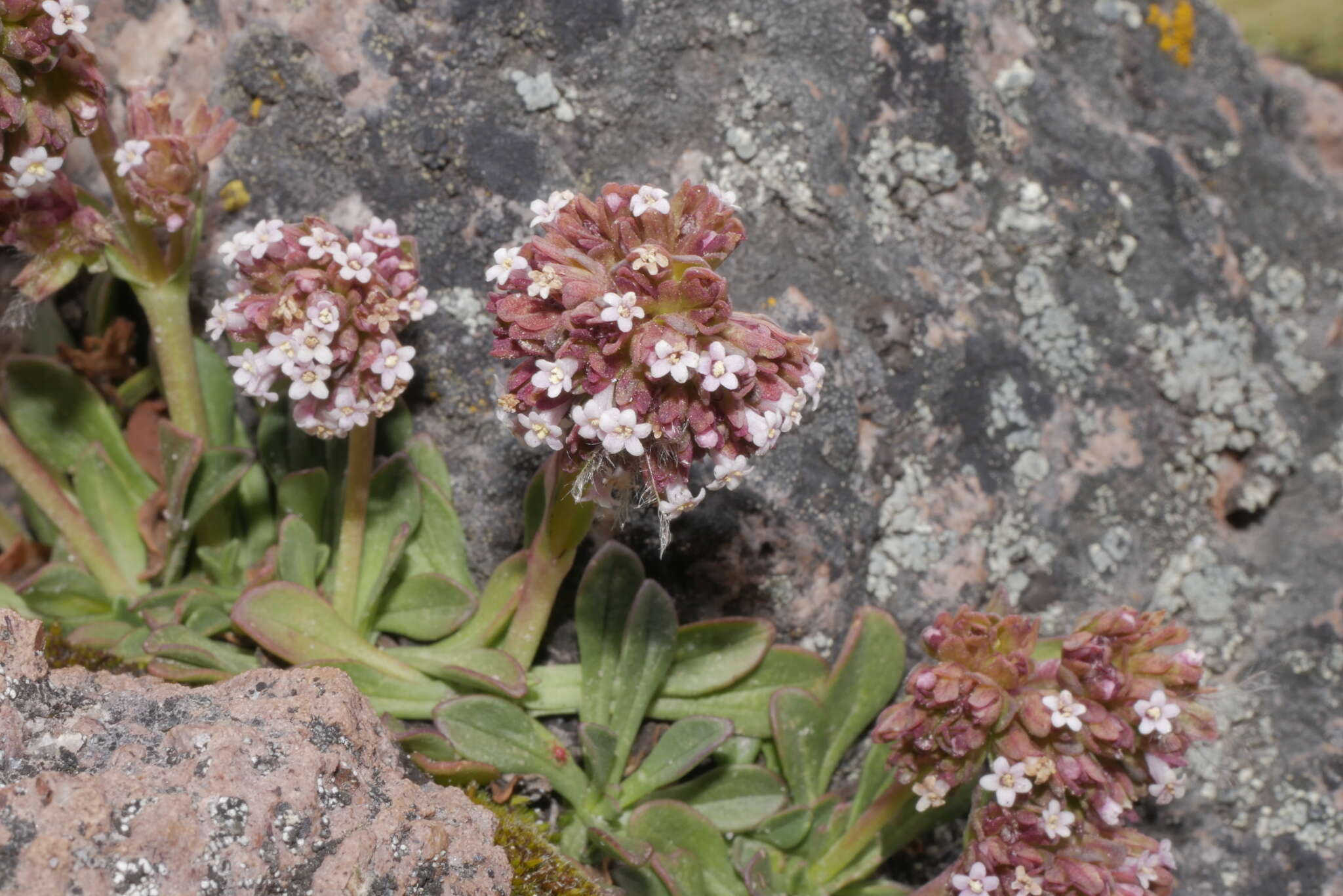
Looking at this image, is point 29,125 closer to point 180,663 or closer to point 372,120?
point 372,120

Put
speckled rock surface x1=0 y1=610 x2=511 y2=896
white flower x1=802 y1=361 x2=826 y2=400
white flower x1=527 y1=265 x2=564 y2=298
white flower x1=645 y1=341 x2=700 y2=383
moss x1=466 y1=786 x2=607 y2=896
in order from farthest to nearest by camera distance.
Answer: moss x1=466 y1=786 x2=607 y2=896
white flower x1=802 y1=361 x2=826 y2=400
white flower x1=527 y1=265 x2=564 y2=298
white flower x1=645 y1=341 x2=700 y2=383
speckled rock surface x1=0 y1=610 x2=511 y2=896

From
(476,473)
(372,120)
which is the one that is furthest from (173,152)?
(476,473)

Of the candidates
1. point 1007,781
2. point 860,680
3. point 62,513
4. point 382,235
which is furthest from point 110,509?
point 1007,781

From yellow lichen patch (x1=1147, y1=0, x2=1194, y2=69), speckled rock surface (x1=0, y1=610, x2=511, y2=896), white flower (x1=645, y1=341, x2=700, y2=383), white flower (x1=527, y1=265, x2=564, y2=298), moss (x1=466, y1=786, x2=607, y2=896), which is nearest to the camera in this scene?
speckled rock surface (x1=0, y1=610, x2=511, y2=896)

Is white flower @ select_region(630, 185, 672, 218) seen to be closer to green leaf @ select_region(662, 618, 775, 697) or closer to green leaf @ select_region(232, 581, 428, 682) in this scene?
green leaf @ select_region(662, 618, 775, 697)

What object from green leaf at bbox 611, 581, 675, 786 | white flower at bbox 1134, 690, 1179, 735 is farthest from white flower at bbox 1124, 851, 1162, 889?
green leaf at bbox 611, 581, 675, 786

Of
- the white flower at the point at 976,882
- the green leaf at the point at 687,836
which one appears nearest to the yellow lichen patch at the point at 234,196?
the green leaf at the point at 687,836

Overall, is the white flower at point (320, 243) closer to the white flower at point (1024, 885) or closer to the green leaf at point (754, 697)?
the green leaf at point (754, 697)
